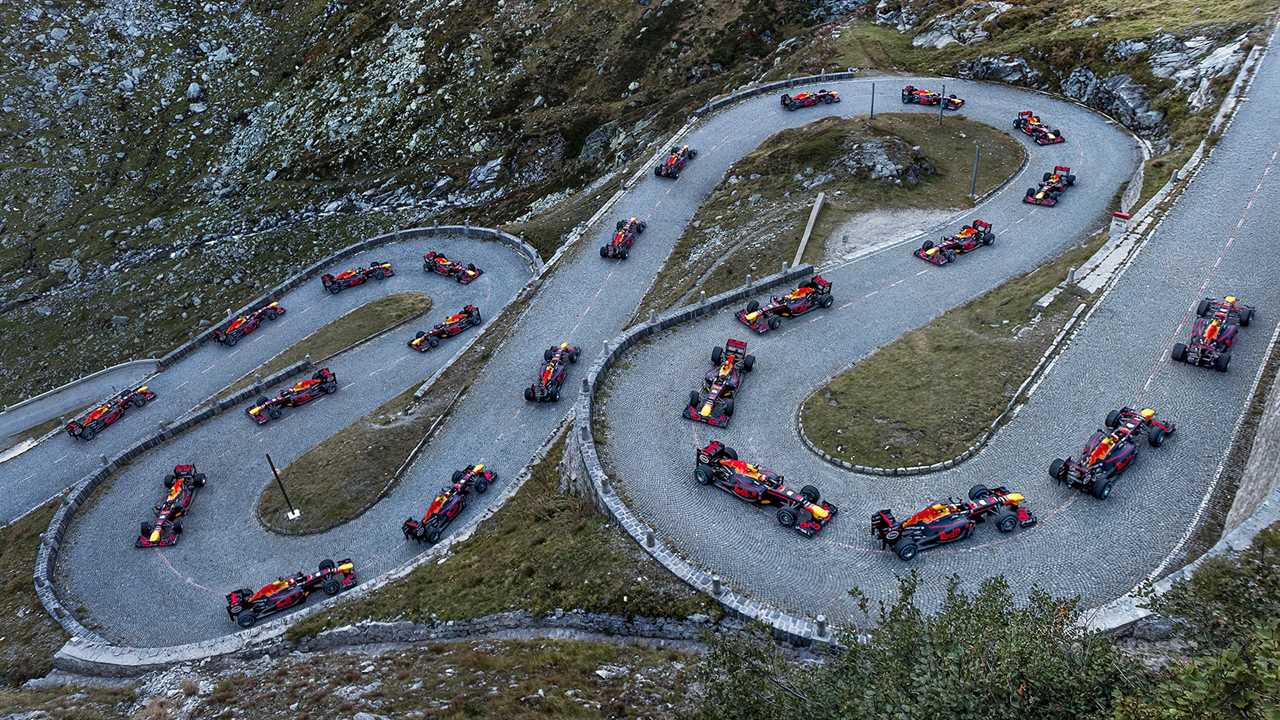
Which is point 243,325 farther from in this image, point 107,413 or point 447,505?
point 447,505

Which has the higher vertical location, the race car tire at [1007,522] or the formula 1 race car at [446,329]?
the formula 1 race car at [446,329]

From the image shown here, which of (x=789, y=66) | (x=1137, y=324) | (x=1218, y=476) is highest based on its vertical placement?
(x=789, y=66)

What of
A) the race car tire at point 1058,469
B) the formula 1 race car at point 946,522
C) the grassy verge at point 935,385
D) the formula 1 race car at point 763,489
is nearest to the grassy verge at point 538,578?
the formula 1 race car at point 763,489

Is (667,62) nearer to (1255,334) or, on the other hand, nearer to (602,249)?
(602,249)

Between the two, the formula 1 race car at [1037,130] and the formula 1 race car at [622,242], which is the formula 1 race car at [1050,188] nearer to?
the formula 1 race car at [1037,130]

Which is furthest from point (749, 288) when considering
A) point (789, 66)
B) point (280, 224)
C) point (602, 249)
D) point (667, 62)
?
point (280, 224)

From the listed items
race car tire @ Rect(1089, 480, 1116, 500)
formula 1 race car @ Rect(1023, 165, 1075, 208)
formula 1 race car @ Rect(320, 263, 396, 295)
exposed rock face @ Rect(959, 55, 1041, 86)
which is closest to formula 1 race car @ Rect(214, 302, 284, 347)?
formula 1 race car @ Rect(320, 263, 396, 295)
